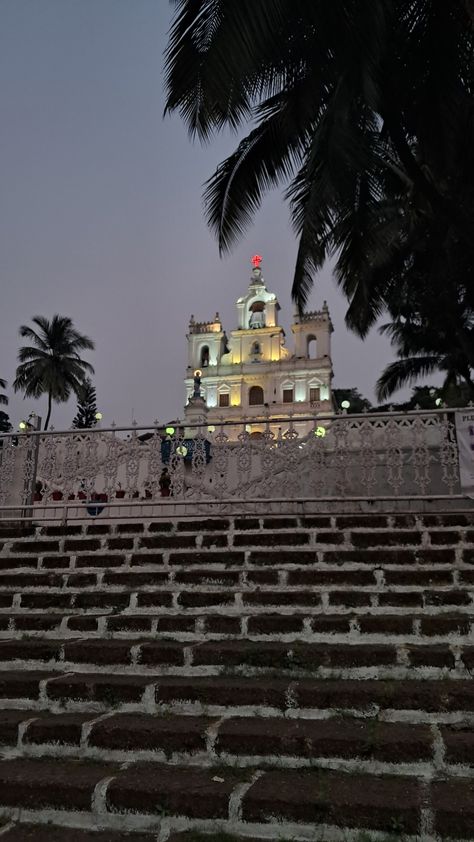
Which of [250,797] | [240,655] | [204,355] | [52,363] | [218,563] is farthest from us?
[204,355]

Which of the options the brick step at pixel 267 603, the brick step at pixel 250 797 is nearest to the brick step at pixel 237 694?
the brick step at pixel 250 797

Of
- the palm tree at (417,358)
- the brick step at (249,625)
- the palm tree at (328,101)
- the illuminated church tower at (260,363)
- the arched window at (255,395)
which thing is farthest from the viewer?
the arched window at (255,395)

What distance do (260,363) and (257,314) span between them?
6.15 meters

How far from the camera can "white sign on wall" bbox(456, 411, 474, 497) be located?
664 centimetres

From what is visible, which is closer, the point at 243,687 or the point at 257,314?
the point at 243,687

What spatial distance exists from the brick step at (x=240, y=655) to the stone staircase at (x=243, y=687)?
1 cm

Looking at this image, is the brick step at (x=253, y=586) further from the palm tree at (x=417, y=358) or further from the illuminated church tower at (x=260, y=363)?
the illuminated church tower at (x=260, y=363)

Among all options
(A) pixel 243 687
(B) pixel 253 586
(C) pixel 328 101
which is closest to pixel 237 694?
(A) pixel 243 687

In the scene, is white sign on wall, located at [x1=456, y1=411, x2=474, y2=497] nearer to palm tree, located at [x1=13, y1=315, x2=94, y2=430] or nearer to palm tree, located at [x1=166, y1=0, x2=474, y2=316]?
palm tree, located at [x1=166, y1=0, x2=474, y2=316]

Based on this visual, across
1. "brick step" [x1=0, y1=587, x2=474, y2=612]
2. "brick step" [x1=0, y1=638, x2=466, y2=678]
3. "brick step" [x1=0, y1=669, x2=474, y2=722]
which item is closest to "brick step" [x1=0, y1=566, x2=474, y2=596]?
"brick step" [x1=0, y1=587, x2=474, y2=612]

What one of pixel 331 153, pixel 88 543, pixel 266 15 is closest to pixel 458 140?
pixel 331 153

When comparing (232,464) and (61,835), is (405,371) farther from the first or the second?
(61,835)

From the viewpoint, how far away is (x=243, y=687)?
351 centimetres

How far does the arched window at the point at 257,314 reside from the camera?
168ft
